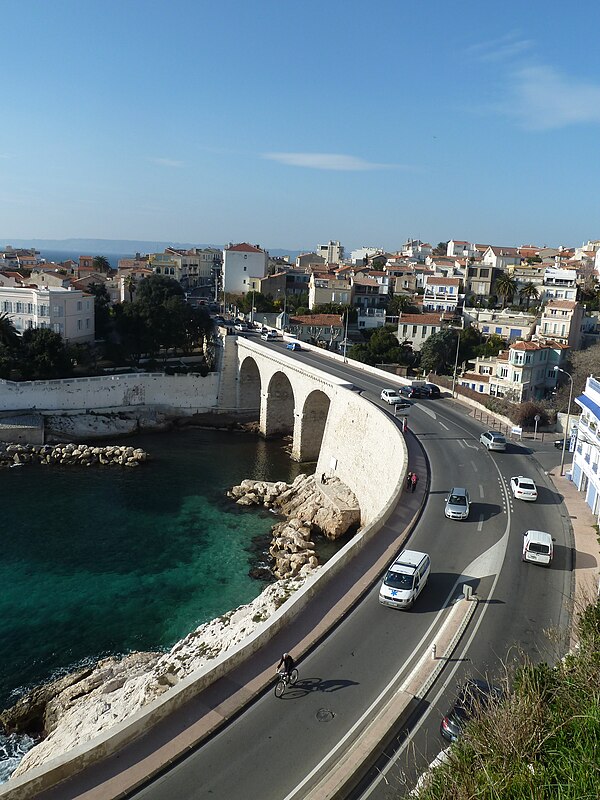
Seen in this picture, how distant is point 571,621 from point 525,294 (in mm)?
65581

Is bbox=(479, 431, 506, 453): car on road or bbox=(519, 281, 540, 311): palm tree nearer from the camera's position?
bbox=(479, 431, 506, 453): car on road

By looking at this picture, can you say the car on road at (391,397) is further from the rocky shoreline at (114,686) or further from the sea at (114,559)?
the rocky shoreline at (114,686)

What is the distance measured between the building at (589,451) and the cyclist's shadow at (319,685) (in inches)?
583

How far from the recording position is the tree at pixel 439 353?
199ft

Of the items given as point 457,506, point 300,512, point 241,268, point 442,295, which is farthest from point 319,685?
point 241,268

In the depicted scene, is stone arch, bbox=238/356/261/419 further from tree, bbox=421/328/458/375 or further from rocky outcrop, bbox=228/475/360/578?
rocky outcrop, bbox=228/475/360/578

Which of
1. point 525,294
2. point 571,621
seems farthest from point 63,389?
point 525,294

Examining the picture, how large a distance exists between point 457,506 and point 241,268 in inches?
3058

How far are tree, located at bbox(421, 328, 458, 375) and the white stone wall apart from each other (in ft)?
68.2

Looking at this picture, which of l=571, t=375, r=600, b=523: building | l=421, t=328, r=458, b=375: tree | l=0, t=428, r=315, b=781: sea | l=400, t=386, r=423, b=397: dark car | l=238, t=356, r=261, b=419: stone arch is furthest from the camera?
l=421, t=328, r=458, b=375: tree

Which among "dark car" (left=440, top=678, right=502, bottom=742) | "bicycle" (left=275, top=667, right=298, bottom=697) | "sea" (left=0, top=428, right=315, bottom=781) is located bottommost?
"sea" (left=0, top=428, right=315, bottom=781)

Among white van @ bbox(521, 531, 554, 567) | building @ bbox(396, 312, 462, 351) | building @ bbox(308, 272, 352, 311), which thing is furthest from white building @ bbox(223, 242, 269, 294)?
white van @ bbox(521, 531, 554, 567)

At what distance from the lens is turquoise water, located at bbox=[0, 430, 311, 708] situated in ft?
75.0

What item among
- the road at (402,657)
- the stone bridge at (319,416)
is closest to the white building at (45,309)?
the stone bridge at (319,416)
